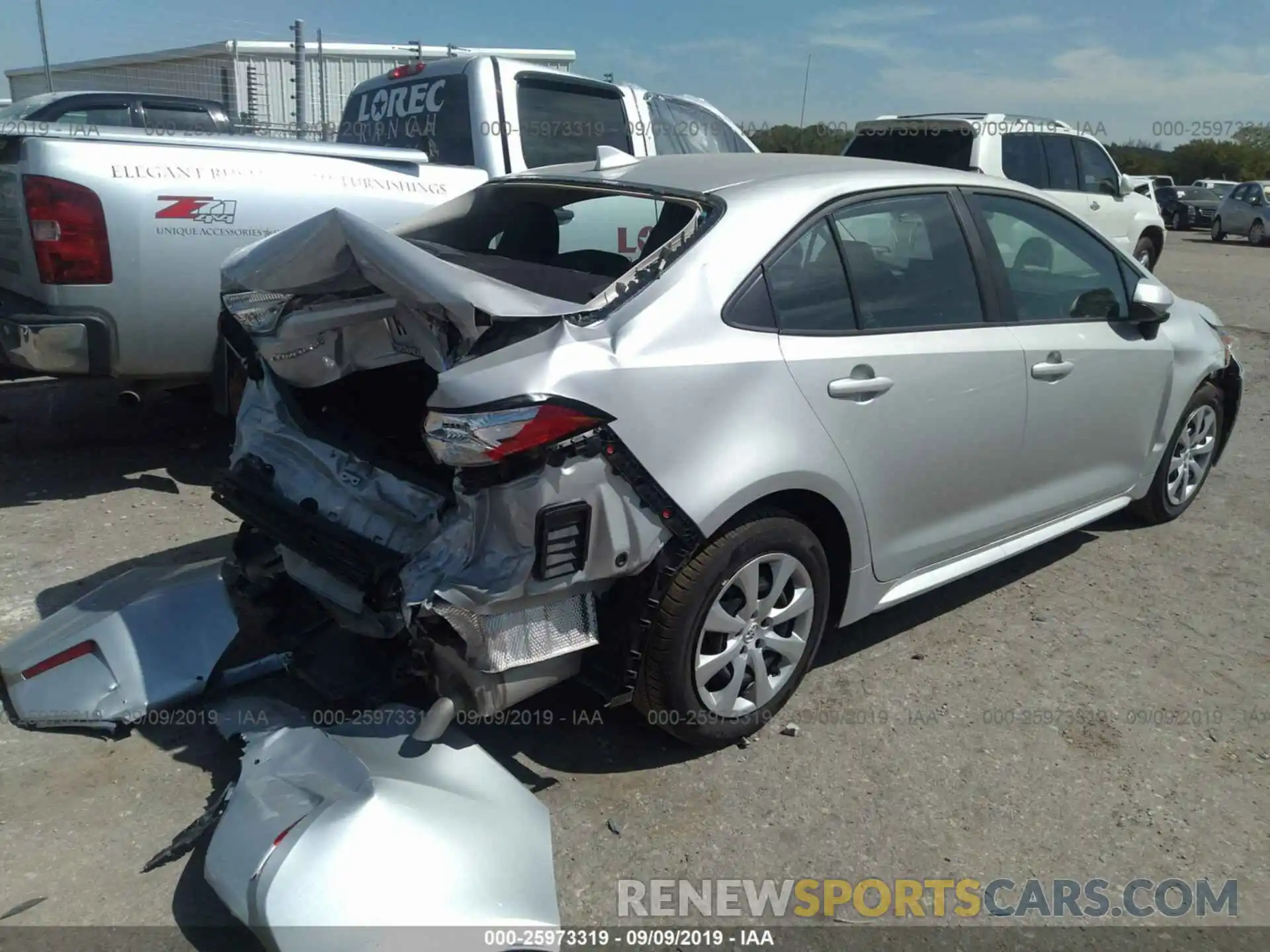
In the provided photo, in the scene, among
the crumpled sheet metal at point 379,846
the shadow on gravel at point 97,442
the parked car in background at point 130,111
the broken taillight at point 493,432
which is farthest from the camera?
the parked car in background at point 130,111

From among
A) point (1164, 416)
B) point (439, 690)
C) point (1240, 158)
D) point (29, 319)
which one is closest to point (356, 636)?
point (439, 690)

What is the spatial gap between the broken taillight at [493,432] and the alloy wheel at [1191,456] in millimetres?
3768

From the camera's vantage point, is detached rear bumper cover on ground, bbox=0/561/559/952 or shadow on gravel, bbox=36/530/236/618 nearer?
detached rear bumper cover on ground, bbox=0/561/559/952

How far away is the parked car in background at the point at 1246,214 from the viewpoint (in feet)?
83.7

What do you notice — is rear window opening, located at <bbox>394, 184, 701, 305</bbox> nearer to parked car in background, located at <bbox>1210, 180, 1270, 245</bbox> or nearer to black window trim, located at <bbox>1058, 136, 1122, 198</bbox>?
black window trim, located at <bbox>1058, 136, 1122, 198</bbox>

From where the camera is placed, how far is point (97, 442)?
5996mm

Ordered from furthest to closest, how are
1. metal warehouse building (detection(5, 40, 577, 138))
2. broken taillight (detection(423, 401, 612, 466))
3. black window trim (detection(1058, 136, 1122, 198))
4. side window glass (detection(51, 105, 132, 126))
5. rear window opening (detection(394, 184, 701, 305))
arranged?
metal warehouse building (detection(5, 40, 577, 138)) → black window trim (detection(1058, 136, 1122, 198)) → side window glass (detection(51, 105, 132, 126)) → rear window opening (detection(394, 184, 701, 305)) → broken taillight (detection(423, 401, 612, 466))

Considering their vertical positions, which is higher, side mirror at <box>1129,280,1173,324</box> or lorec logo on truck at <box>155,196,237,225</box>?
lorec logo on truck at <box>155,196,237,225</box>

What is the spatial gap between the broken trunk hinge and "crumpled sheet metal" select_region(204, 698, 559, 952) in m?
0.39

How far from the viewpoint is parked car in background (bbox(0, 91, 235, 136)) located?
32.0 ft

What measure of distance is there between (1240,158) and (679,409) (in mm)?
46289

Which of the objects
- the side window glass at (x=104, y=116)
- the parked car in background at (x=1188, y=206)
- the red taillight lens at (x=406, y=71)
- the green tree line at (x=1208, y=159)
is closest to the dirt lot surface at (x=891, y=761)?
the red taillight lens at (x=406, y=71)

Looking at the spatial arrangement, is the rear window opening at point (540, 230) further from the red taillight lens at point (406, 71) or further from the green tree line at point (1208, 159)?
the green tree line at point (1208, 159)

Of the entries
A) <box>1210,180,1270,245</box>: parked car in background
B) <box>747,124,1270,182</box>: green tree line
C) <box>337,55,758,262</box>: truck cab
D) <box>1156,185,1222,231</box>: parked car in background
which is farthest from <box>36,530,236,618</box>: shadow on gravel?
<box>747,124,1270,182</box>: green tree line
